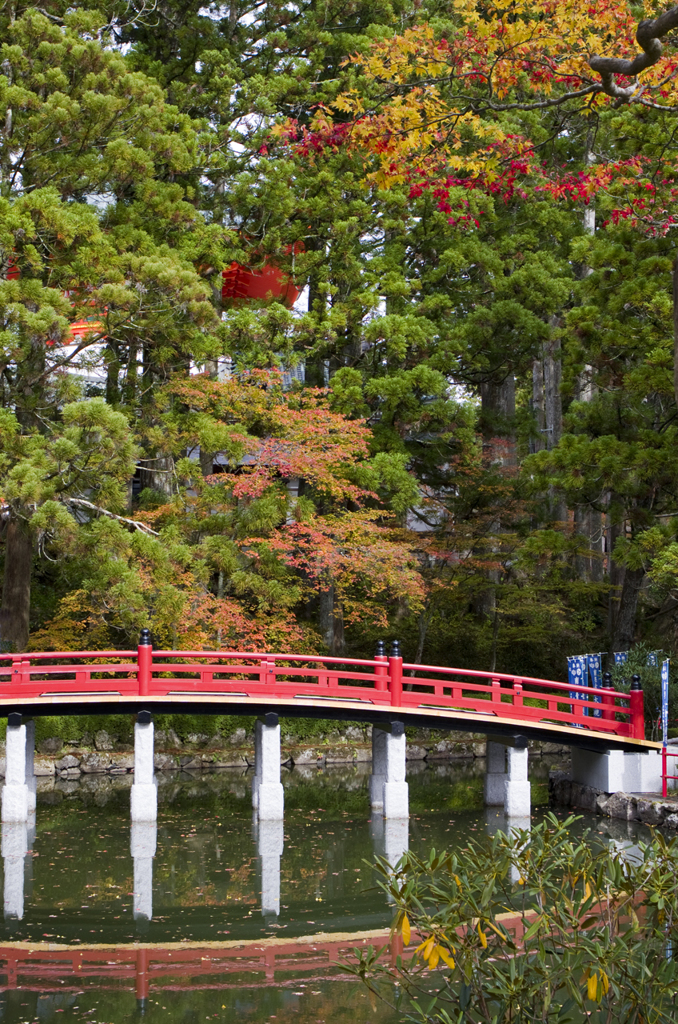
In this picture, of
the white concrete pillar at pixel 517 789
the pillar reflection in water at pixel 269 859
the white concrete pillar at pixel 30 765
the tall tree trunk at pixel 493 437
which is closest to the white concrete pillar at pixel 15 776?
the white concrete pillar at pixel 30 765

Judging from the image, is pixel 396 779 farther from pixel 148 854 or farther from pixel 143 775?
pixel 148 854

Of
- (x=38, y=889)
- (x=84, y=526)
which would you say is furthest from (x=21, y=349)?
(x=38, y=889)

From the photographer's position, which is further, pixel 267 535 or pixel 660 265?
pixel 267 535

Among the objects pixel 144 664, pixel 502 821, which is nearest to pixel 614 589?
pixel 502 821

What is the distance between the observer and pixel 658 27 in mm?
5855

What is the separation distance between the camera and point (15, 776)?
14.0 m

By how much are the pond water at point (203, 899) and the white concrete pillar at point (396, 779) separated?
21cm

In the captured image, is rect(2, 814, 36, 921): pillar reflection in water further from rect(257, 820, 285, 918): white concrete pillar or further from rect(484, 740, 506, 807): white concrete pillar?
rect(484, 740, 506, 807): white concrete pillar

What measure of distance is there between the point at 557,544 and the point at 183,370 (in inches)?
297

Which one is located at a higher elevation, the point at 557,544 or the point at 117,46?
the point at 117,46

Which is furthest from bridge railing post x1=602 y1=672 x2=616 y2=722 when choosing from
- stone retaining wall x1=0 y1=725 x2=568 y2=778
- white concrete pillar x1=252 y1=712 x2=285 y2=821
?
stone retaining wall x1=0 y1=725 x2=568 y2=778

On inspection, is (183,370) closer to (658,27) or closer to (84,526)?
(84,526)

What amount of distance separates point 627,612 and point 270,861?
9.66 metres

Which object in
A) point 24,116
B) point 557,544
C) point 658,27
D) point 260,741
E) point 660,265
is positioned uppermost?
point 24,116
